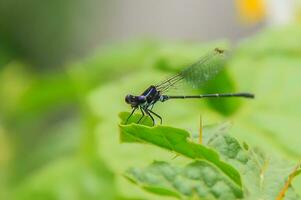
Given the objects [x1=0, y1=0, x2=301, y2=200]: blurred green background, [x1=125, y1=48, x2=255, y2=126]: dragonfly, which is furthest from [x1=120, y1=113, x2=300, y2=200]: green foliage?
[x1=125, y1=48, x2=255, y2=126]: dragonfly

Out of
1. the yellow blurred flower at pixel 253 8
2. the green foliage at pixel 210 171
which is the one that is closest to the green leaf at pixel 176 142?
the green foliage at pixel 210 171

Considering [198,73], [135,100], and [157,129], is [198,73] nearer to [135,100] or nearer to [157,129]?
[135,100]

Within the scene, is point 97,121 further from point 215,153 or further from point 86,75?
point 215,153

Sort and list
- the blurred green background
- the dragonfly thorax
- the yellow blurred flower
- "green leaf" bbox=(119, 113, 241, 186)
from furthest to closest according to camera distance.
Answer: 1. the yellow blurred flower
2. the blurred green background
3. the dragonfly thorax
4. "green leaf" bbox=(119, 113, 241, 186)

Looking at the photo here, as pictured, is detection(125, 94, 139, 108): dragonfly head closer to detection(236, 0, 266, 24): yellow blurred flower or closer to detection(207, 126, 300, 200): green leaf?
detection(207, 126, 300, 200): green leaf

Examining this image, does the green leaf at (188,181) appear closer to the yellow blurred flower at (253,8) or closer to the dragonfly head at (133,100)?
the dragonfly head at (133,100)

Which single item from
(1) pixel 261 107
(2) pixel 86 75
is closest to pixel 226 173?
(1) pixel 261 107
